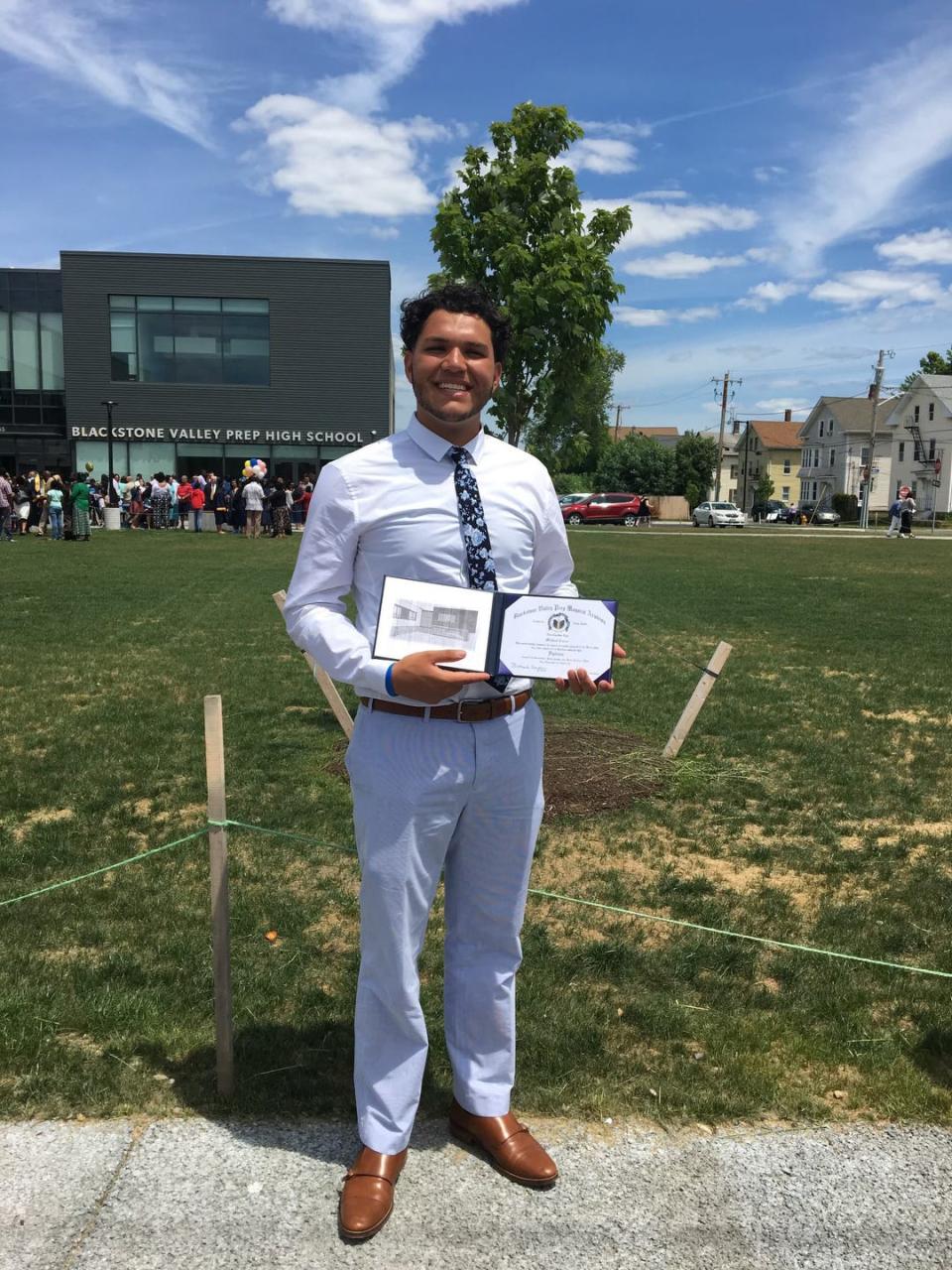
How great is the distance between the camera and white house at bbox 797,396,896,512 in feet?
270

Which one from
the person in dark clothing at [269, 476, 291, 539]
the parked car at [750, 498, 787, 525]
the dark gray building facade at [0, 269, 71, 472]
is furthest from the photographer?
the parked car at [750, 498, 787, 525]

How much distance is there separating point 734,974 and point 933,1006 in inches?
29.5

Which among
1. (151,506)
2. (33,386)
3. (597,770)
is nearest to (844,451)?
(33,386)

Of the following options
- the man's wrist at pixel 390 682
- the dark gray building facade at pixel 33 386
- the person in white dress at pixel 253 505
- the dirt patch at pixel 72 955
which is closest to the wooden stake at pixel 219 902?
the man's wrist at pixel 390 682

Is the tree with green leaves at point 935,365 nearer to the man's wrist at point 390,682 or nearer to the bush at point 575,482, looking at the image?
the bush at point 575,482

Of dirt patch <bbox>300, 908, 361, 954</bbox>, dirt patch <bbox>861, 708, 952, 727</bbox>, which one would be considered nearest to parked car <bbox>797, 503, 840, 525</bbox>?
dirt patch <bbox>861, 708, 952, 727</bbox>

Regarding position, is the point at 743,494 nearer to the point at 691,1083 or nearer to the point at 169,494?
the point at 169,494

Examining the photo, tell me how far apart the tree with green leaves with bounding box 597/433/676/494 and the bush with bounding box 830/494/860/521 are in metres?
14.8

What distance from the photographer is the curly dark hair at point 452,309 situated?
255 centimetres

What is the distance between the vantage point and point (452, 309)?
99.9 inches

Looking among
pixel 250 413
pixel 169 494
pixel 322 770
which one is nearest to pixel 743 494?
pixel 250 413

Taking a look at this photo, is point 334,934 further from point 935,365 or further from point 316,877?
point 935,365

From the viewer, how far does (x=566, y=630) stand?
245cm

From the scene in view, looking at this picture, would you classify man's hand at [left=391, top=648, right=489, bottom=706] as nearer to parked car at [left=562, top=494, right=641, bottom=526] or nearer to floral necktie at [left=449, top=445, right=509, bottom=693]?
floral necktie at [left=449, top=445, right=509, bottom=693]
